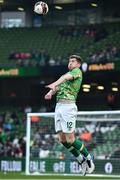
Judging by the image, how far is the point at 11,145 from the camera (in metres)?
29.9

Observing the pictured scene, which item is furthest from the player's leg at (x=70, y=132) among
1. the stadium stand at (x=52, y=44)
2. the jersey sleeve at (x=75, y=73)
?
the stadium stand at (x=52, y=44)

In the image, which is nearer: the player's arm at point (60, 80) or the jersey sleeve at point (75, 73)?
the player's arm at point (60, 80)

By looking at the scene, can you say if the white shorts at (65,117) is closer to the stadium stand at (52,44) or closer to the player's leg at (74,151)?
the player's leg at (74,151)

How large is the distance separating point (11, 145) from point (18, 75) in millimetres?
5101

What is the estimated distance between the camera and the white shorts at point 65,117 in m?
12.2

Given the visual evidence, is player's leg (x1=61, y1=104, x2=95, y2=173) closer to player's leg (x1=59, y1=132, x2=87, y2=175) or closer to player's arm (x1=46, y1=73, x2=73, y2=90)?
player's leg (x1=59, y1=132, x2=87, y2=175)

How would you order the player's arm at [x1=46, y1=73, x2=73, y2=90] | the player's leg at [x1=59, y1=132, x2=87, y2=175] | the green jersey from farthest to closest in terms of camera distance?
the player's leg at [x1=59, y1=132, x2=87, y2=175]
the green jersey
the player's arm at [x1=46, y1=73, x2=73, y2=90]

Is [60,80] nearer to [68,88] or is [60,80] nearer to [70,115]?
[68,88]

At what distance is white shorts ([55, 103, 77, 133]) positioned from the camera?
12.2 metres

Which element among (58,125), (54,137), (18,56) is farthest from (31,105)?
(58,125)

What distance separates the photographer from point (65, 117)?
12180 millimetres

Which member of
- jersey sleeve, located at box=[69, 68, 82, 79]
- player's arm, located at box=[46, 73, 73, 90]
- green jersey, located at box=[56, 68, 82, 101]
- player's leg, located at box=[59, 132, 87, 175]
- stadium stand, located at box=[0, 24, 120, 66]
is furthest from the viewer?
stadium stand, located at box=[0, 24, 120, 66]

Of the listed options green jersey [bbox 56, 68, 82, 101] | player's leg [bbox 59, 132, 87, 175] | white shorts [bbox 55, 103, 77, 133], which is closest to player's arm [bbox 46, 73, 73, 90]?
green jersey [bbox 56, 68, 82, 101]

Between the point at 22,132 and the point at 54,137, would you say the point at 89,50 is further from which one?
the point at 54,137
